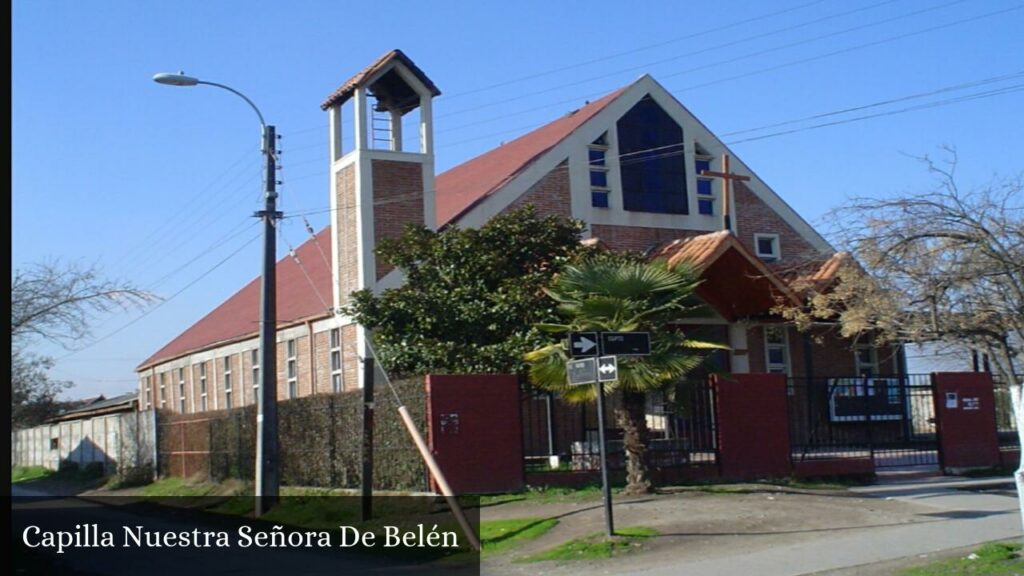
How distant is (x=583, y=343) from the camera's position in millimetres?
14602

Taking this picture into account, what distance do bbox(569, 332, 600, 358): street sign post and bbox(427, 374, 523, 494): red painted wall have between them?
4.16 m

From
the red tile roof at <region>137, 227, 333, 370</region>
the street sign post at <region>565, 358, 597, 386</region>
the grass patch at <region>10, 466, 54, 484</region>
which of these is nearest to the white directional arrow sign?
the street sign post at <region>565, 358, 597, 386</region>

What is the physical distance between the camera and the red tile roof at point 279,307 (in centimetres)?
3250

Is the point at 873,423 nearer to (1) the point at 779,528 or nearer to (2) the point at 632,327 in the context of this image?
(2) the point at 632,327

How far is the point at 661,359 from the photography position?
17.2m

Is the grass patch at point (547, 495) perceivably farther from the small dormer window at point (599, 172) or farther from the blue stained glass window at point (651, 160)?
the blue stained glass window at point (651, 160)

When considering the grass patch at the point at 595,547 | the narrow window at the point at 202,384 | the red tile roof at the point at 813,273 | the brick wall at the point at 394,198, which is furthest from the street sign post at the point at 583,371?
the narrow window at the point at 202,384

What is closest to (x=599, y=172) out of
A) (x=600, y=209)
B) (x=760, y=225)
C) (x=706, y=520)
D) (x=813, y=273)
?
(x=600, y=209)

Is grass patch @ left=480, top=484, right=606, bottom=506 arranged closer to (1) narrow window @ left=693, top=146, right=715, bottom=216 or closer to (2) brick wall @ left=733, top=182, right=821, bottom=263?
(1) narrow window @ left=693, top=146, right=715, bottom=216

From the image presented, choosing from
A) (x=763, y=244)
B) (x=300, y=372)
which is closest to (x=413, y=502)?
(x=300, y=372)

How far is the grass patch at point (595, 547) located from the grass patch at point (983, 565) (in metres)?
3.42

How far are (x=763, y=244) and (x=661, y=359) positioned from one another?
50.9ft

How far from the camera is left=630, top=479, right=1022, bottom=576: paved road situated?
40.9 ft

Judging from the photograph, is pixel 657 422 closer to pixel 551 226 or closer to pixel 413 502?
pixel 551 226
